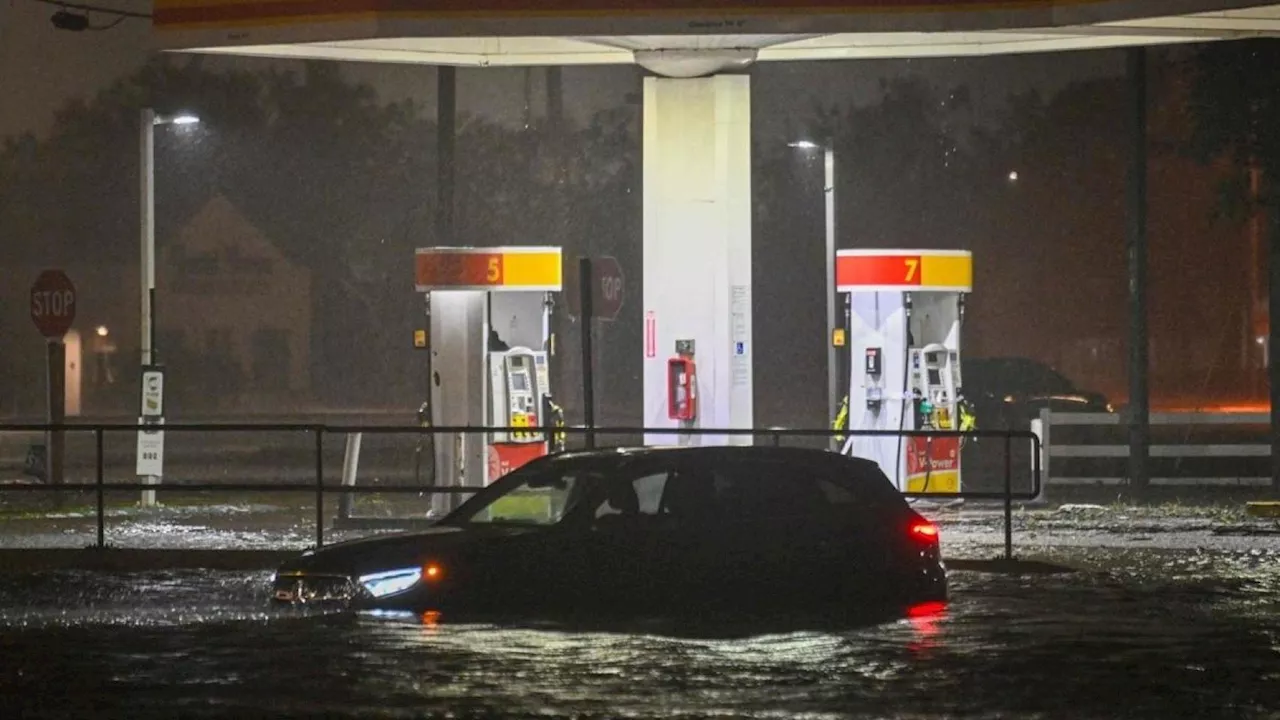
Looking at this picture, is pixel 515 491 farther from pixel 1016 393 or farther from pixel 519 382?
pixel 1016 393

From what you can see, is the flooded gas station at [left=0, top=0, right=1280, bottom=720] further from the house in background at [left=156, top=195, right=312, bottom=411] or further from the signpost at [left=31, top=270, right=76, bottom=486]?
the house in background at [left=156, top=195, right=312, bottom=411]

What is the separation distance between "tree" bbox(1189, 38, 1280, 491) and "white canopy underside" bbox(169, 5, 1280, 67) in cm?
624

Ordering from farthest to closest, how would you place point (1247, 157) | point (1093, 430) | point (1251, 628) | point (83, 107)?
point (83, 107) → point (1093, 430) → point (1247, 157) → point (1251, 628)

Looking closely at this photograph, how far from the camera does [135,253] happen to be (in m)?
67.8

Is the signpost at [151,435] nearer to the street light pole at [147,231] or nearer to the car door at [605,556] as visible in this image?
the street light pole at [147,231]

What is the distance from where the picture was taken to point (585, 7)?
21328mm

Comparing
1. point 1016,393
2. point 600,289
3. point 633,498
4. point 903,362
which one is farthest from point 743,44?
point 1016,393

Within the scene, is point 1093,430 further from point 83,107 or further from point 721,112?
point 83,107

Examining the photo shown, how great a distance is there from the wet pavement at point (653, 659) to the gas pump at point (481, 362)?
591 centimetres

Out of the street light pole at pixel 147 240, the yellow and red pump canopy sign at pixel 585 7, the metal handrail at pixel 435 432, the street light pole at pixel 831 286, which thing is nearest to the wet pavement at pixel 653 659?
the metal handrail at pixel 435 432

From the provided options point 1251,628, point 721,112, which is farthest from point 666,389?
point 1251,628

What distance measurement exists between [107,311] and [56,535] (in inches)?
1868

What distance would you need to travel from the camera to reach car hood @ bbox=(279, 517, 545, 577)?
13359 millimetres

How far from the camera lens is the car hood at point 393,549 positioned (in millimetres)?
13359
